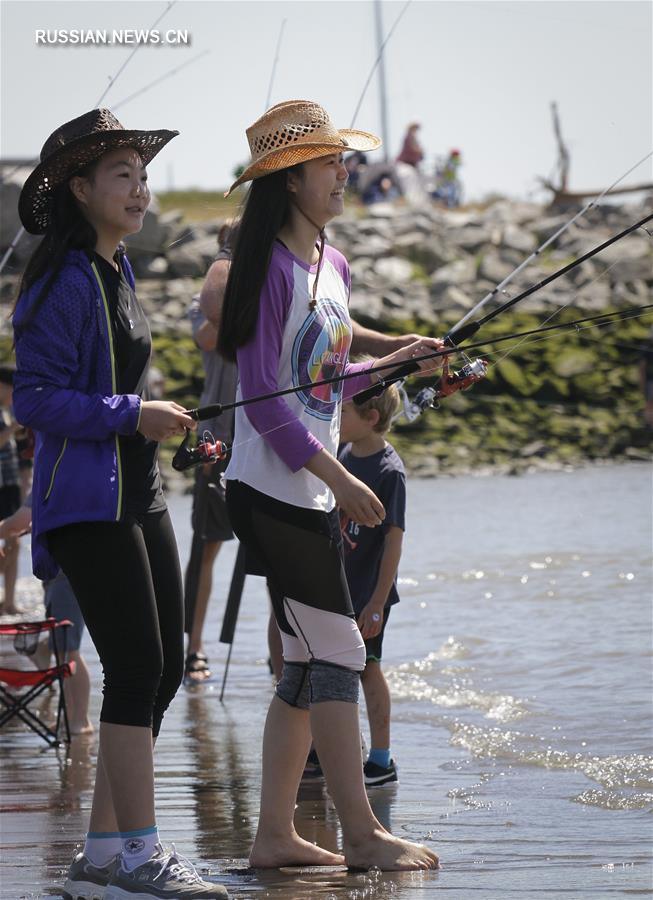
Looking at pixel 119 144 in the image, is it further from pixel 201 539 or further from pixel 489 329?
pixel 489 329

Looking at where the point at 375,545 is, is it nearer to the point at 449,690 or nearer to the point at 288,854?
the point at 288,854

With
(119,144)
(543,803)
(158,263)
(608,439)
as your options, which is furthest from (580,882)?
(158,263)

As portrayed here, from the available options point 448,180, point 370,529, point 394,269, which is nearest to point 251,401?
point 370,529

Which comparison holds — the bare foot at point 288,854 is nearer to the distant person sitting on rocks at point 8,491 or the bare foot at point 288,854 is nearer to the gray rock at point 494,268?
the distant person sitting on rocks at point 8,491

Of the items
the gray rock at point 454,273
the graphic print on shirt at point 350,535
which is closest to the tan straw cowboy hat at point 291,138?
the graphic print on shirt at point 350,535

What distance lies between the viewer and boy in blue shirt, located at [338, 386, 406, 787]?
485 cm

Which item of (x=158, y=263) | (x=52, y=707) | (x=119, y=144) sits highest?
(x=158, y=263)

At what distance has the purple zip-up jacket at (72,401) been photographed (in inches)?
134

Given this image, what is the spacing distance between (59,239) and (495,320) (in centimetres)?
2233

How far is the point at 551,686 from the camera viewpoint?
6.61 m

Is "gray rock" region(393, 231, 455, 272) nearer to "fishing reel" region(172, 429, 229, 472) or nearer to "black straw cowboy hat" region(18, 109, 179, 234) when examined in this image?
"fishing reel" region(172, 429, 229, 472)

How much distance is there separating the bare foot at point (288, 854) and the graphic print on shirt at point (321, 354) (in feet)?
3.39

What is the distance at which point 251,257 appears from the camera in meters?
3.74

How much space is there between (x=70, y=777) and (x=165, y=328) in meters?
21.8
